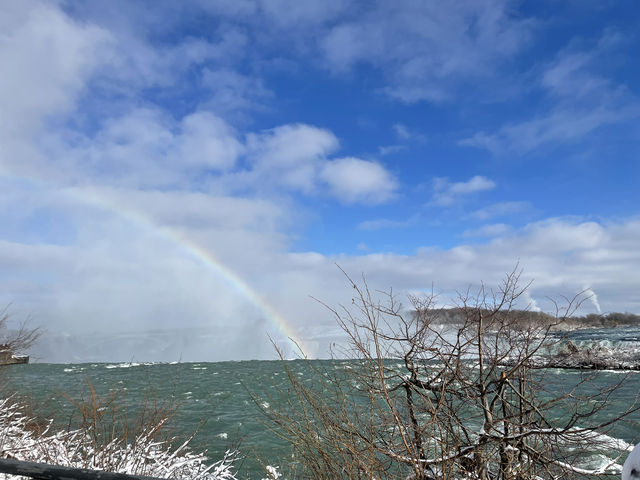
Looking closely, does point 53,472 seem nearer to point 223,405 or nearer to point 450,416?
point 450,416

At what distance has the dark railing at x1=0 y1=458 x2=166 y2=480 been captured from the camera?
7.45ft

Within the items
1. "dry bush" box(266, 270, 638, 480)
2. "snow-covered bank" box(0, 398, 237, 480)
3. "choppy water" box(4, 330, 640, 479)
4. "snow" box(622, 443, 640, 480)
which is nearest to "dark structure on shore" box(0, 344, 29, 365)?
"choppy water" box(4, 330, 640, 479)

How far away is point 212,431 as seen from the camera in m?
15.0

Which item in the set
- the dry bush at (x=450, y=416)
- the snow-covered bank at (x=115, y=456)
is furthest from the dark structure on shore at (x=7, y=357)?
the dry bush at (x=450, y=416)

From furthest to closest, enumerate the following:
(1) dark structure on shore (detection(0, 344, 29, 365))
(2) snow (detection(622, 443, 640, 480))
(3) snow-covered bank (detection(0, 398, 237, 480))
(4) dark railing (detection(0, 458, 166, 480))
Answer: (1) dark structure on shore (detection(0, 344, 29, 365)), (3) snow-covered bank (detection(0, 398, 237, 480)), (4) dark railing (detection(0, 458, 166, 480)), (2) snow (detection(622, 443, 640, 480))

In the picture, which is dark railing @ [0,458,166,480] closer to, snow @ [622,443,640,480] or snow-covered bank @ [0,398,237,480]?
snow @ [622,443,640,480]

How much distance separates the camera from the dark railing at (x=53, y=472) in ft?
7.45

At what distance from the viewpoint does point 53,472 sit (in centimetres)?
242

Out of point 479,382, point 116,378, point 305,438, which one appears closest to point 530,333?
point 479,382

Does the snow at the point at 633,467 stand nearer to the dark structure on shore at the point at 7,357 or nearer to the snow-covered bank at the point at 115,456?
the snow-covered bank at the point at 115,456

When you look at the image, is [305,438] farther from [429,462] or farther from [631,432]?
[631,432]

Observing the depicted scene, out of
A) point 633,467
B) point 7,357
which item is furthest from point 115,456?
point 7,357

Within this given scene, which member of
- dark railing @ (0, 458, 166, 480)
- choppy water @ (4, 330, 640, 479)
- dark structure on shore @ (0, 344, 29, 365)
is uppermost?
dark structure on shore @ (0, 344, 29, 365)

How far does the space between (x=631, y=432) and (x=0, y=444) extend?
16.5 meters
